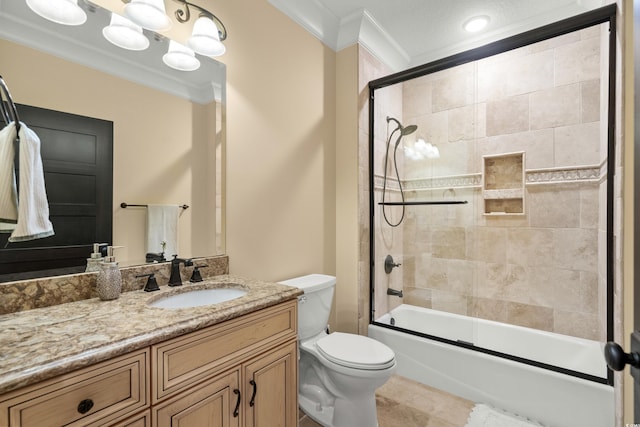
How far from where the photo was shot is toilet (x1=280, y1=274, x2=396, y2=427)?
4.89 feet

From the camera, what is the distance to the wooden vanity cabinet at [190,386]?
0.66 m

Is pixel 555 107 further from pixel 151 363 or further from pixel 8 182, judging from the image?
pixel 8 182

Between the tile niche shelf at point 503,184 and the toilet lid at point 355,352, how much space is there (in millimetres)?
1605

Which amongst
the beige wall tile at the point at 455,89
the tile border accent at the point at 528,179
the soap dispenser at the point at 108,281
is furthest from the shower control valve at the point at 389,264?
the soap dispenser at the point at 108,281

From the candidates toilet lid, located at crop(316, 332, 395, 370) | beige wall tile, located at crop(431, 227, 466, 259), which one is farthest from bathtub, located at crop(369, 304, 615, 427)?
toilet lid, located at crop(316, 332, 395, 370)

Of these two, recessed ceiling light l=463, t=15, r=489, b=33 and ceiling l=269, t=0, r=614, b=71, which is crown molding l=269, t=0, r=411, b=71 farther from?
recessed ceiling light l=463, t=15, r=489, b=33

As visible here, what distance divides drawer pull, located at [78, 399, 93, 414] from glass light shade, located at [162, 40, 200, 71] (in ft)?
4.51

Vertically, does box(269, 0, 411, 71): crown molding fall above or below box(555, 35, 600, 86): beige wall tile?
above

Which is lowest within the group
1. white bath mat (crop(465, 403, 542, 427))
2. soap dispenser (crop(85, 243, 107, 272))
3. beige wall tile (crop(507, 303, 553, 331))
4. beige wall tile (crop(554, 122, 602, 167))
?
white bath mat (crop(465, 403, 542, 427))

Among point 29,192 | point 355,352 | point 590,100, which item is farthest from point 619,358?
point 590,100

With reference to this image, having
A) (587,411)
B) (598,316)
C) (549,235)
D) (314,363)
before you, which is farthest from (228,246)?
(598,316)

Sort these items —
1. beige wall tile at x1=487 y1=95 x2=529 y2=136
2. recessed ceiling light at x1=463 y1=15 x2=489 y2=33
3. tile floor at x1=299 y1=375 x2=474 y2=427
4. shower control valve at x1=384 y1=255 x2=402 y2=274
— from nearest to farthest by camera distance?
tile floor at x1=299 y1=375 x2=474 y2=427, recessed ceiling light at x1=463 y1=15 x2=489 y2=33, beige wall tile at x1=487 y1=95 x2=529 y2=136, shower control valve at x1=384 y1=255 x2=402 y2=274

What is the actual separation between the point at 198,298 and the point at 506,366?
74.2 inches

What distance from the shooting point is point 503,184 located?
2420 millimetres
